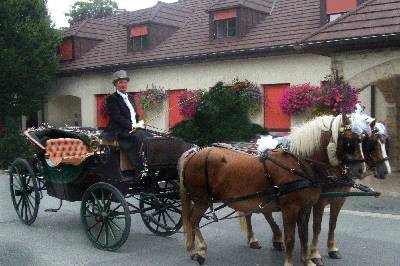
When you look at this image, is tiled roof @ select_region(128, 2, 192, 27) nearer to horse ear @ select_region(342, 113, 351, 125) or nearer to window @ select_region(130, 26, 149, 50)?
window @ select_region(130, 26, 149, 50)

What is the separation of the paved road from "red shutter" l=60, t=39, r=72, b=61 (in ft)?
49.3

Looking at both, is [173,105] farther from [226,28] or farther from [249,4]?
[249,4]

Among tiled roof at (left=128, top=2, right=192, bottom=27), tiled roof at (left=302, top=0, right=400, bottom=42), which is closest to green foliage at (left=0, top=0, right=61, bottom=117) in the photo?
tiled roof at (left=128, top=2, right=192, bottom=27)

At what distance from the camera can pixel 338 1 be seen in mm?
14609

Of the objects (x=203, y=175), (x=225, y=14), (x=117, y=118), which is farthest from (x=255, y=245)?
(x=225, y=14)

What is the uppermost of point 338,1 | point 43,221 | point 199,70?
point 338,1

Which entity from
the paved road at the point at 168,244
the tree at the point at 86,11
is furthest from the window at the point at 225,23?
the tree at the point at 86,11

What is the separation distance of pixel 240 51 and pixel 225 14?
2.30 meters

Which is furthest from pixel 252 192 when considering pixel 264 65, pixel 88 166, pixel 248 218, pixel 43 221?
pixel 264 65

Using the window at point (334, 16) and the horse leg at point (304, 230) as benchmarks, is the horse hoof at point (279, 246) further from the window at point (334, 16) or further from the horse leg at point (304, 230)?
the window at point (334, 16)

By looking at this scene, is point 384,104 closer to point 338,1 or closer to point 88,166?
point 338,1

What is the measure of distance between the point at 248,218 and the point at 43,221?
354cm

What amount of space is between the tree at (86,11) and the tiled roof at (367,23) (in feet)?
86.4

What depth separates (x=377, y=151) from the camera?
4988mm
